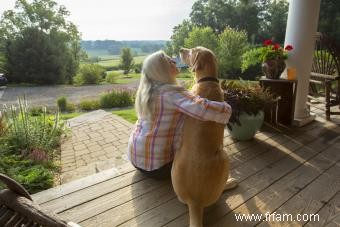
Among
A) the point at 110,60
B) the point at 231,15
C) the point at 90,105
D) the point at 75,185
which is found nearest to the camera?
the point at 75,185

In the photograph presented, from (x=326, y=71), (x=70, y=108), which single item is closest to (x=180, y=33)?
(x=70, y=108)

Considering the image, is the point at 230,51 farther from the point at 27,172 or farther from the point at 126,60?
the point at 27,172

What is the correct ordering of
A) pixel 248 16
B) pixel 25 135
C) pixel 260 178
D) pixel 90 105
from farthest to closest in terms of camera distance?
1. pixel 248 16
2. pixel 90 105
3. pixel 25 135
4. pixel 260 178

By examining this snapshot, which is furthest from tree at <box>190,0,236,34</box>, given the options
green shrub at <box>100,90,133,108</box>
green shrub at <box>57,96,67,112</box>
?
green shrub at <box>57,96,67,112</box>

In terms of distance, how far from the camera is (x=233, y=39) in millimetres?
10727

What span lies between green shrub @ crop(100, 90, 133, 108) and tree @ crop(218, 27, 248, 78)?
186 inches

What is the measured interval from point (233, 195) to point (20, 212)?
132 centimetres

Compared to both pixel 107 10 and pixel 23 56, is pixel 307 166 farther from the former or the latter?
pixel 23 56

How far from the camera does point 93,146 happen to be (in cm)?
386

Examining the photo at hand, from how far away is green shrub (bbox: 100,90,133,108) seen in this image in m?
7.34

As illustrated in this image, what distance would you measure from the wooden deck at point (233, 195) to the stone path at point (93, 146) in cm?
72

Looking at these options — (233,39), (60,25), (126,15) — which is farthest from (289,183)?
(60,25)

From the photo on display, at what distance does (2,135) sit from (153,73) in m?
2.48

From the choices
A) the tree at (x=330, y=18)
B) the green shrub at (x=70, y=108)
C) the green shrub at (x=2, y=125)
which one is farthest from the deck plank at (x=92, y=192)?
the tree at (x=330, y=18)
